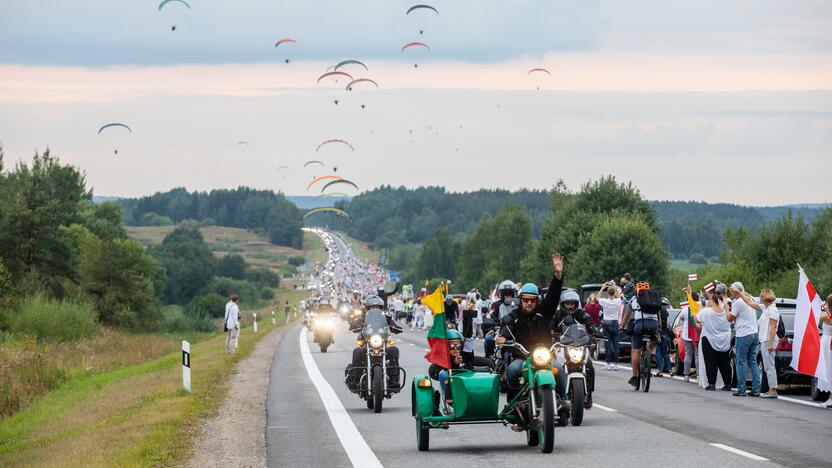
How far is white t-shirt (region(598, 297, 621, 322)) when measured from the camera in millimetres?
31078

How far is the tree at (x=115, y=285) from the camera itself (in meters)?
102

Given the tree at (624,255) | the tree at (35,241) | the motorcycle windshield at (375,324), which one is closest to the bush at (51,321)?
the tree at (35,241)

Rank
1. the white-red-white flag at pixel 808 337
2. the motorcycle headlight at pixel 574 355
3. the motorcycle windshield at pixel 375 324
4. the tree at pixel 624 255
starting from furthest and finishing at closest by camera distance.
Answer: the tree at pixel 624 255 < the white-red-white flag at pixel 808 337 < the motorcycle windshield at pixel 375 324 < the motorcycle headlight at pixel 574 355

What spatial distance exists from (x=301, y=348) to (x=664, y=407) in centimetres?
2663

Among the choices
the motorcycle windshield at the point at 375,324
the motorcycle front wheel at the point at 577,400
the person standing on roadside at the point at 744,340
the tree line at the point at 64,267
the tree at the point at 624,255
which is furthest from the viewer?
the tree at the point at 624,255

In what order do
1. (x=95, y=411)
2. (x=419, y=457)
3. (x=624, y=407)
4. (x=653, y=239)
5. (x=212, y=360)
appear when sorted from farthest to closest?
1. (x=653, y=239)
2. (x=212, y=360)
3. (x=95, y=411)
4. (x=624, y=407)
5. (x=419, y=457)

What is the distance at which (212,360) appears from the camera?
123ft

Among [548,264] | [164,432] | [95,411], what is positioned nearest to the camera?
[164,432]

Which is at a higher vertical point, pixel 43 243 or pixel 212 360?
pixel 43 243

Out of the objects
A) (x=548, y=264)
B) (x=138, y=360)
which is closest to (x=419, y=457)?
(x=138, y=360)

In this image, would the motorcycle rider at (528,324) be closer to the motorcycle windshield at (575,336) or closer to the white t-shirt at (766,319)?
the motorcycle windshield at (575,336)

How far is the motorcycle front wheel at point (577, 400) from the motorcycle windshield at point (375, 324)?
14.0 ft

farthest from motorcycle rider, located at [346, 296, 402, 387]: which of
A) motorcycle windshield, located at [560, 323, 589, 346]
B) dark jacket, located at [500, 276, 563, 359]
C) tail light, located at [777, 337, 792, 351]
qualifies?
tail light, located at [777, 337, 792, 351]

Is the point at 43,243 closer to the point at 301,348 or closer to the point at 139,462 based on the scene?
the point at 301,348
